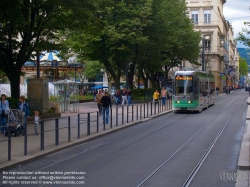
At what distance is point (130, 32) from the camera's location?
135ft

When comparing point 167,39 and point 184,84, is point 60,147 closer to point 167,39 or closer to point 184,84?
point 184,84

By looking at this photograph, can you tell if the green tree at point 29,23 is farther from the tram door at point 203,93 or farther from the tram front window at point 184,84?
the tram door at point 203,93

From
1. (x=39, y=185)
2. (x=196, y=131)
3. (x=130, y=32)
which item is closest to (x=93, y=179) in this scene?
(x=39, y=185)

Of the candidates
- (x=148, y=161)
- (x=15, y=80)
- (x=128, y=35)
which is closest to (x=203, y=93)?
(x=128, y=35)

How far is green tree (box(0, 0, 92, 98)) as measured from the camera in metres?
20.8

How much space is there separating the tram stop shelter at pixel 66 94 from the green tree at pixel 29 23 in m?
6.82

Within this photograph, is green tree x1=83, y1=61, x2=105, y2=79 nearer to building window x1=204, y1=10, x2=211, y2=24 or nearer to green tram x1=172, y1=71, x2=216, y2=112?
building window x1=204, y1=10, x2=211, y2=24

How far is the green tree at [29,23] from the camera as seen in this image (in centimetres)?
2080

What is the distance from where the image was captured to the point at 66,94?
32.8 m

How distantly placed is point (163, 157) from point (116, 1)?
1253 inches

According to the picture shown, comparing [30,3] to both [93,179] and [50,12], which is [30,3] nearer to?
[50,12]

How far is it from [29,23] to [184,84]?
13.2m

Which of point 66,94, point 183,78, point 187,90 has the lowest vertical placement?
point 66,94

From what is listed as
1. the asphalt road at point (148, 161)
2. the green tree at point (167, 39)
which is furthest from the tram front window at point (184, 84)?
A: the green tree at point (167, 39)
